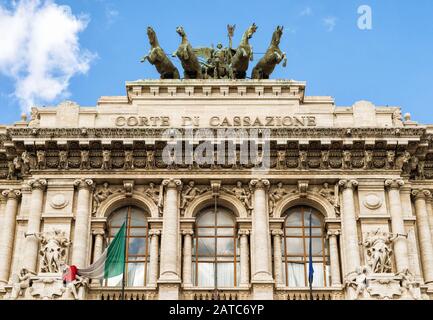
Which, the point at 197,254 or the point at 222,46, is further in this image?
the point at 222,46

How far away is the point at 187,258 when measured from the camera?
37.0m

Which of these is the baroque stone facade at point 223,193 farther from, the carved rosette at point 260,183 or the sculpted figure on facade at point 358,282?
the sculpted figure on facade at point 358,282

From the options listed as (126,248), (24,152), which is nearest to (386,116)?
(126,248)

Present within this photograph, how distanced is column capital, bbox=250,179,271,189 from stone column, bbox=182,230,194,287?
10.1ft

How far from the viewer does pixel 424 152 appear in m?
39.3

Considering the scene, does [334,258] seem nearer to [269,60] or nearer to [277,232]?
[277,232]

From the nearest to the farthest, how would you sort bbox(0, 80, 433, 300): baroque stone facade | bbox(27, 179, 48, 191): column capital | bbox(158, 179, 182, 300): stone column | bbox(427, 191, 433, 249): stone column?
bbox(158, 179, 182, 300): stone column, bbox(0, 80, 433, 300): baroque stone facade, bbox(27, 179, 48, 191): column capital, bbox(427, 191, 433, 249): stone column

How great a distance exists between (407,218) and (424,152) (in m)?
3.10

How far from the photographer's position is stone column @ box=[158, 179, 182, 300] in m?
35.5

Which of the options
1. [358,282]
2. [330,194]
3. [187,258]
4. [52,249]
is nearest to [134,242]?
[187,258]

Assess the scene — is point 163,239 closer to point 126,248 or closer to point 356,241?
point 126,248

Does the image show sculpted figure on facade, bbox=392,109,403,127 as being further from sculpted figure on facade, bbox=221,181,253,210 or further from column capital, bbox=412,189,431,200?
sculpted figure on facade, bbox=221,181,253,210

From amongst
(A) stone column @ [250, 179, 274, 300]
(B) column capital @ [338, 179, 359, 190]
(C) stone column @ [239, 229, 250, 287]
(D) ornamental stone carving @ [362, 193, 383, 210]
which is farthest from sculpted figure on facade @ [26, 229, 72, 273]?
(D) ornamental stone carving @ [362, 193, 383, 210]
